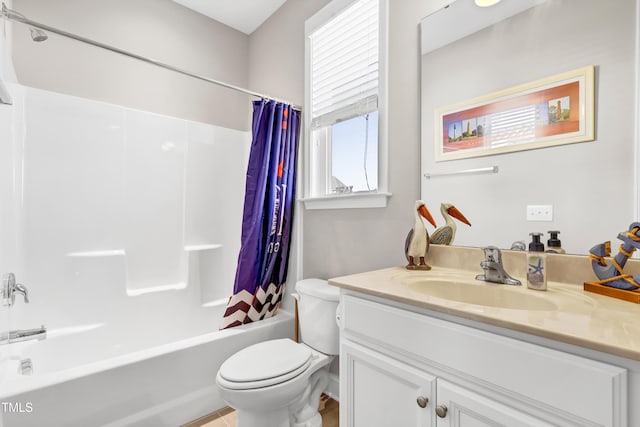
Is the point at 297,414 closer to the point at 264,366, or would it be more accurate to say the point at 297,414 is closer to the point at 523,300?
the point at 264,366

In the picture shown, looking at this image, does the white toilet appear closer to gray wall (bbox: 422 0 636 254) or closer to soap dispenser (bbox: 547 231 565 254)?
gray wall (bbox: 422 0 636 254)

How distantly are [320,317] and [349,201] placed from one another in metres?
0.67

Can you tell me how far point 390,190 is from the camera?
1517 mm

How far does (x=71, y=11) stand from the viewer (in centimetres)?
194

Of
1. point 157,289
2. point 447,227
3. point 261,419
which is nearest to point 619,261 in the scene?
point 447,227

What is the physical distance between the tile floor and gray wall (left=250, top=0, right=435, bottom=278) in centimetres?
75

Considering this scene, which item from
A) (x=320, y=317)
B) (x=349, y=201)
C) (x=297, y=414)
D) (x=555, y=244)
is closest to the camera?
(x=555, y=244)

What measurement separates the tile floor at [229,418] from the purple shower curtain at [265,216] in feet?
1.52

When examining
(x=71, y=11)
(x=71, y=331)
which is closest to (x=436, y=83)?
(x=71, y=11)

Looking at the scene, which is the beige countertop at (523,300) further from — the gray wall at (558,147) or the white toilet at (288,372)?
the white toilet at (288,372)

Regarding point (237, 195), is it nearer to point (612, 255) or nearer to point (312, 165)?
point (312, 165)

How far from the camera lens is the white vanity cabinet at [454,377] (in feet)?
1.83

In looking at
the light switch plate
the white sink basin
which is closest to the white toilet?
the white sink basin

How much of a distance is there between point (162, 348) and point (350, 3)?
2.19 m
